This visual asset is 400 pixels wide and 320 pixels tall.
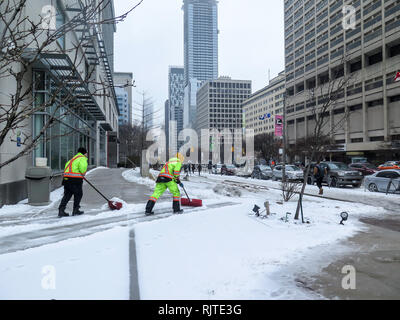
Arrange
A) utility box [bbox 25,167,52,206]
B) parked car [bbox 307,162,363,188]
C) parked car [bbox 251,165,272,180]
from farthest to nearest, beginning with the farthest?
parked car [bbox 251,165,272,180] → parked car [bbox 307,162,363,188] → utility box [bbox 25,167,52,206]

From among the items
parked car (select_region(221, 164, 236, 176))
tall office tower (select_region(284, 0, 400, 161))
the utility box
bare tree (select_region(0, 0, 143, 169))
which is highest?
tall office tower (select_region(284, 0, 400, 161))

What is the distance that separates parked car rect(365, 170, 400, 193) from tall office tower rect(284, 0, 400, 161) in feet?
84.8

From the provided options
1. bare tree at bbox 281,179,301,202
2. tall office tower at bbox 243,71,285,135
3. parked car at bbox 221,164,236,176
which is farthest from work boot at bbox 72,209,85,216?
tall office tower at bbox 243,71,285,135

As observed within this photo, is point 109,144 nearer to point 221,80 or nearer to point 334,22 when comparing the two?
point 334,22

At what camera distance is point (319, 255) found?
4.71 meters

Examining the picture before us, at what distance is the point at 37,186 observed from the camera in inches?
381

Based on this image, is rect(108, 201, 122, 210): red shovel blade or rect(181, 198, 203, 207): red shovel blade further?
rect(181, 198, 203, 207): red shovel blade

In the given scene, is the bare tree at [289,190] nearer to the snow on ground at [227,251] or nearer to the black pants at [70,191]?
the snow on ground at [227,251]

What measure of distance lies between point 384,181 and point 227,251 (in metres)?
12.8

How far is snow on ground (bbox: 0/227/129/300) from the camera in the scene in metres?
3.26

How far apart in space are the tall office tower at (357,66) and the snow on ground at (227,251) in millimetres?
36822

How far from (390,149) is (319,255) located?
131ft

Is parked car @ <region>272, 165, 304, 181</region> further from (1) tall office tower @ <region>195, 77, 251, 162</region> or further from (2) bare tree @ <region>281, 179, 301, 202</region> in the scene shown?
(1) tall office tower @ <region>195, 77, 251, 162</region>

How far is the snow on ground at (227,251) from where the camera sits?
11.2ft
